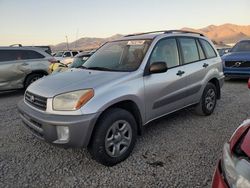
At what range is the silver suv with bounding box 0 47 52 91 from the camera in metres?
9.14

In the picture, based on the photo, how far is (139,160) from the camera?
3902mm

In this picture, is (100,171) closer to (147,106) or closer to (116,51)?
(147,106)

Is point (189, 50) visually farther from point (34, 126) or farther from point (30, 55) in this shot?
point (30, 55)

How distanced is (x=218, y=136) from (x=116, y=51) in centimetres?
222

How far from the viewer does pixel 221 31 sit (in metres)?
146

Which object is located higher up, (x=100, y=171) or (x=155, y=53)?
(x=155, y=53)

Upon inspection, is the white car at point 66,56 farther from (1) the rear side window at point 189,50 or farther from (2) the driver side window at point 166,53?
(2) the driver side window at point 166,53

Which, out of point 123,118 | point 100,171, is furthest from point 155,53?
point 100,171

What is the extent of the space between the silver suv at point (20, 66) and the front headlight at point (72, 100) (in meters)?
6.35

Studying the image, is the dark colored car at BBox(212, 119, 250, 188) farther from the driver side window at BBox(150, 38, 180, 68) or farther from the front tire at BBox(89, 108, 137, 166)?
the driver side window at BBox(150, 38, 180, 68)

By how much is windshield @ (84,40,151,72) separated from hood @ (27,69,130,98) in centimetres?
27

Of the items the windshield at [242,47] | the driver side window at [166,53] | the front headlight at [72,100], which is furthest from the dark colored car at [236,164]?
the windshield at [242,47]

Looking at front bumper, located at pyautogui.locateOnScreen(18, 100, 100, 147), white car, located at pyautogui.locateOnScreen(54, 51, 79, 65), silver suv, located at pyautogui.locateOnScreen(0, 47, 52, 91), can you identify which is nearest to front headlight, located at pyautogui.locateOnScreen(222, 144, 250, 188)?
front bumper, located at pyautogui.locateOnScreen(18, 100, 100, 147)

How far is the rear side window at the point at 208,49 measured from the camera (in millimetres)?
5840
